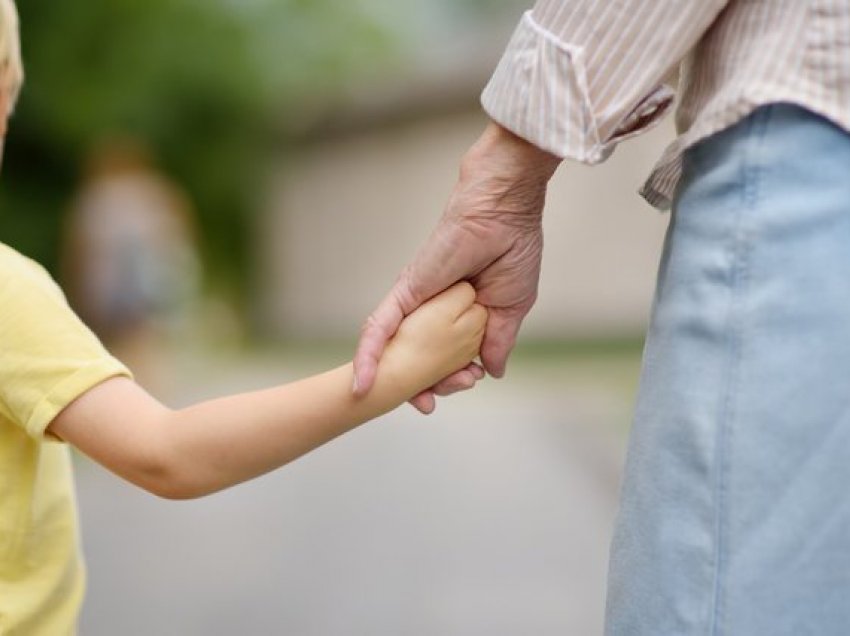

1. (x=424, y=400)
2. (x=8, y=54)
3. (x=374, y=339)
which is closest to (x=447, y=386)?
(x=424, y=400)

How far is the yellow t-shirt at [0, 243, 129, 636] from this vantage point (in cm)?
219

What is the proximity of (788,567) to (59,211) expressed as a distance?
19218mm

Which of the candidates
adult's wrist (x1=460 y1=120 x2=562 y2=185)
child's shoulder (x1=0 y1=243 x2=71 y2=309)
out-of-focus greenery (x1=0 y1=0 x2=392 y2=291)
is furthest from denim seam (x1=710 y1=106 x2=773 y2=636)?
out-of-focus greenery (x1=0 y1=0 x2=392 y2=291)

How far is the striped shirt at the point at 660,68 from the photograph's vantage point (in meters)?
1.80

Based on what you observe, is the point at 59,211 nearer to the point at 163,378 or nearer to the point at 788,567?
the point at 163,378

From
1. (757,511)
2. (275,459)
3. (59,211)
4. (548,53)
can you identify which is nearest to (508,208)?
(548,53)

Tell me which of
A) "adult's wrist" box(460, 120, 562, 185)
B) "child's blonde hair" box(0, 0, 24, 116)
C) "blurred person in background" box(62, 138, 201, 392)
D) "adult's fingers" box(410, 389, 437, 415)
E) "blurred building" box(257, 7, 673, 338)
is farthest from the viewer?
"blurred building" box(257, 7, 673, 338)

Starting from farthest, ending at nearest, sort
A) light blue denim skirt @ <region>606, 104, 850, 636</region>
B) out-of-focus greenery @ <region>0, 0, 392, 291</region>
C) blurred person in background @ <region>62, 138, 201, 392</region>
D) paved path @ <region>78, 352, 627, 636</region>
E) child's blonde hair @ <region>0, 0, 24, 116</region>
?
1. out-of-focus greenery @ <region>0, 0, 392, 291</region>
2. blurred person in background @ <region>62, 138, 201, 392</region>
3. paved path @ <region>78, 352, 627, 636</region>
4. child's blonde hair @ <region>0, 0, 24, 116</region>
5. light blue denim skirt @ <region>606, 104, 850, 636</region>

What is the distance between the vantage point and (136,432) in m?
2.20

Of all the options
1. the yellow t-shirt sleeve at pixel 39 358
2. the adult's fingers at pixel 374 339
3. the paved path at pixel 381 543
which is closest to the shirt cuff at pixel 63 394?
the yellow t-shirt sleeve at pixel 39 358

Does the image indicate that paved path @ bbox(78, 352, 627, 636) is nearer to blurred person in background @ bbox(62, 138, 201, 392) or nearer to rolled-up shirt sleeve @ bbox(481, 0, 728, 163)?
blurred person in background @ bbox(62, 138, 201, 392)

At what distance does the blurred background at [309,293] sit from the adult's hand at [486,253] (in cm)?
334

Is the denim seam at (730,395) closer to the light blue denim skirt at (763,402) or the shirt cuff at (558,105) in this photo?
the light blue denim skirt at (763,402)

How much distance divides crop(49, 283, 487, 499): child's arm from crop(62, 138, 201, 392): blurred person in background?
1063 cm
